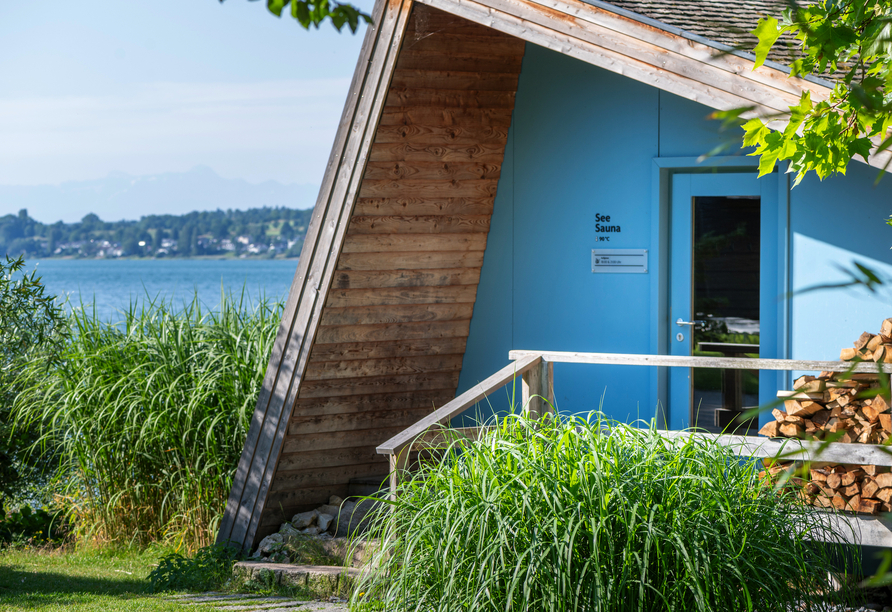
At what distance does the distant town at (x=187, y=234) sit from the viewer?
8075cm

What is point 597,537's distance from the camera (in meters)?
3.16

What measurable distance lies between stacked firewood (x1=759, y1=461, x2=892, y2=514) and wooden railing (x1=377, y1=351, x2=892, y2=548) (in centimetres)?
11

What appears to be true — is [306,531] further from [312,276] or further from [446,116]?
[446,116]

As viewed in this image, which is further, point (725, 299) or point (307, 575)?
point (725, 299)

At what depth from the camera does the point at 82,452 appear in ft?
22.4

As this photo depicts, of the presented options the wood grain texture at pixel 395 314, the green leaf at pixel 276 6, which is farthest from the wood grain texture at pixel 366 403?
the green leaf at pixel 276 6

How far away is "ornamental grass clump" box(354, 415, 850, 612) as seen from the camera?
10.3 feet

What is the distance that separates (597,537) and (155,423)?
14.4ft

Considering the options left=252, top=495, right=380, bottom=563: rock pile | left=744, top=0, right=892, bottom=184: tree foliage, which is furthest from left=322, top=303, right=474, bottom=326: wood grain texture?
left=744, top=0, right=892, bottom=184: tree foliage

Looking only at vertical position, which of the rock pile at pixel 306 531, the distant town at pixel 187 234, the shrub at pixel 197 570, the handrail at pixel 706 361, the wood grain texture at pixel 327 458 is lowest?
the shrub at pixel 197 570

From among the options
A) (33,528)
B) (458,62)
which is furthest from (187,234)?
(458,62)

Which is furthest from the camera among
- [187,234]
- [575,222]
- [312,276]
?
[187,234]

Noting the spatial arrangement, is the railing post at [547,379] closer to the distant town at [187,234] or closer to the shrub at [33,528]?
the shrub at [33,528]

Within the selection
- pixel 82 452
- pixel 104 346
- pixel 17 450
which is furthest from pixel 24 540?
pixel 104 346
